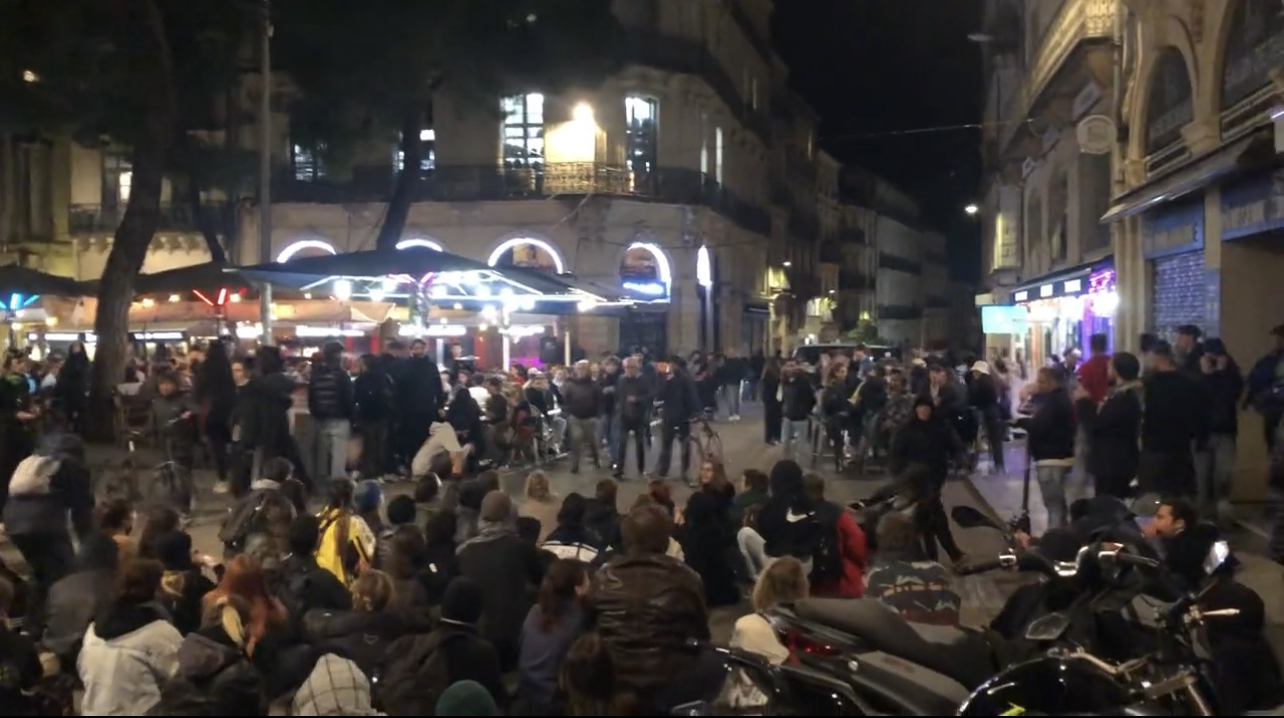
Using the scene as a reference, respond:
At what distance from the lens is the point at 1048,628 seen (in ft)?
16.5

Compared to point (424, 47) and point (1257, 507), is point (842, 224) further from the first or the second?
point (1257, 507)

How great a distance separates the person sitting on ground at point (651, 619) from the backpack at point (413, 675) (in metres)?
0.70

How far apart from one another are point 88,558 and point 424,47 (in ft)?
72.6

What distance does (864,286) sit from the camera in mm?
88250

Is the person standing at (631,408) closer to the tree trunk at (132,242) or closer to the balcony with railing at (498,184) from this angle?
the tree trunk at (132,242)

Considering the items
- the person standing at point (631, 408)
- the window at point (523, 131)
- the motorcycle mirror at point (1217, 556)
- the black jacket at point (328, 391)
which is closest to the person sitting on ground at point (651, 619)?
the motorcycle mirror at point (1217, 556)

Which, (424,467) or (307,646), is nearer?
(307,646)

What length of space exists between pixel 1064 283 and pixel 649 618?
2125 centimetres

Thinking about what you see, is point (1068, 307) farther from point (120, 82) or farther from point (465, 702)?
point (465, 702)

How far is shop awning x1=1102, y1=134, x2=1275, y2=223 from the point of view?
12641mm

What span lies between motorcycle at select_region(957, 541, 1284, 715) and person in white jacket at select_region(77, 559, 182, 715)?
3484mm

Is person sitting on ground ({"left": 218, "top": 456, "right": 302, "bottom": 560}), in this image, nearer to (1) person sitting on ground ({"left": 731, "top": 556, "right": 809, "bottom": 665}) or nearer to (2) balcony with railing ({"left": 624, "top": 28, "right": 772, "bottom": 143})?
(1) person sitting on ground ({"left": 731, "top": 556, "right": 809, "bottom": 665})

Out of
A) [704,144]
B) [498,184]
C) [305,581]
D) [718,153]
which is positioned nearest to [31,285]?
[305,581]

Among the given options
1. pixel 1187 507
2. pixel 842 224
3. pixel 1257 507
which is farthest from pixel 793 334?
pixel 1187 507
